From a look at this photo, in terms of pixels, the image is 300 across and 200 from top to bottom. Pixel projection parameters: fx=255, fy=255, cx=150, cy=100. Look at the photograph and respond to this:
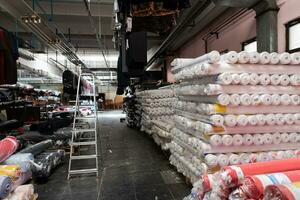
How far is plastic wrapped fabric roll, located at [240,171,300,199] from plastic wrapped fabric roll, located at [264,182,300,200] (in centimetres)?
15

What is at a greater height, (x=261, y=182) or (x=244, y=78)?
(x=244, y=78)

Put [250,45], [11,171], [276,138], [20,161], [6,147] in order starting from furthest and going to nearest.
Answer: [250,45]
[20,161]
[6,147]
[276,138]
[11,171]

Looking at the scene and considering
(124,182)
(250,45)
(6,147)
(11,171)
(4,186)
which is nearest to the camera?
(4,186)

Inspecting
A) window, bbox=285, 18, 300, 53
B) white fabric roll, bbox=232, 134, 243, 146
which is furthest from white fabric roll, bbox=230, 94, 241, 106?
window, bbox=285, 18, 300, 53

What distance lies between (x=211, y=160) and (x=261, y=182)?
1.51 meters

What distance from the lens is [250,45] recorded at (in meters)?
6.11

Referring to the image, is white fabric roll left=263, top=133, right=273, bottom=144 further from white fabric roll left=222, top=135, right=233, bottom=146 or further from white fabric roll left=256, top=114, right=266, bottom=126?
white fabric roll left=222, top=135, right=233, bottom=146

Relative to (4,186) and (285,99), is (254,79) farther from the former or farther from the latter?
(4,186)

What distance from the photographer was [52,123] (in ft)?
23.2

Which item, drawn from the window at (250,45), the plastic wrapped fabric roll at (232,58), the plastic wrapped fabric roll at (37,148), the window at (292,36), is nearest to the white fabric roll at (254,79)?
the plastic wrapped fabric roll at (232,58)

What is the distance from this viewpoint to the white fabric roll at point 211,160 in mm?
3018

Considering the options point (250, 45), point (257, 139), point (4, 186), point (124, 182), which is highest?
point (250, 45)

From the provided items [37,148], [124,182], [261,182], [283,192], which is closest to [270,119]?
[261,182]

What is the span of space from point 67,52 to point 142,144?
3.66m
